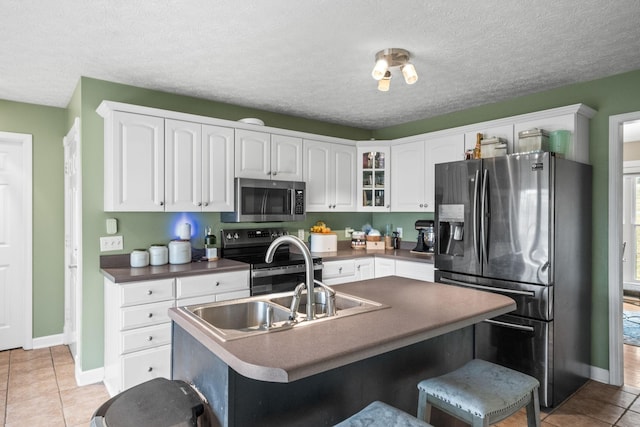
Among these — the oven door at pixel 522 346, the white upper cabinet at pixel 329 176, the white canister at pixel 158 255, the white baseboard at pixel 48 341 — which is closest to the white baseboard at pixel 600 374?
the oven door at pixel 522 346

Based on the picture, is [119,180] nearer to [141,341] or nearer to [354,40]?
[141,341]

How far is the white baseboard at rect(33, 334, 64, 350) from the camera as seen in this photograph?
378 cm

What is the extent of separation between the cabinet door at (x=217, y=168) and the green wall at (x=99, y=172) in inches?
11.9

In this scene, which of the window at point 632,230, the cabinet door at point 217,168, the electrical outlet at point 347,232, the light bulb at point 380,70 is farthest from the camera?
the window at point 632,230

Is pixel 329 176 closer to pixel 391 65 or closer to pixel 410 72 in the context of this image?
pixel 391 65

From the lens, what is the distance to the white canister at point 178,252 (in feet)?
10.3

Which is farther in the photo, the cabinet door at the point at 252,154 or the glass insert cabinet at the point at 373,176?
the glass insert cabinet at the point at 373,176

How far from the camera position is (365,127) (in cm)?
485

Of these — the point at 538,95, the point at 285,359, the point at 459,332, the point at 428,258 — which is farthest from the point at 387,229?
Result: the point at 285,359

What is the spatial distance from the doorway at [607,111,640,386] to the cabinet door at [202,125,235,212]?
3139 mm

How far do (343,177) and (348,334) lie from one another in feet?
10.1

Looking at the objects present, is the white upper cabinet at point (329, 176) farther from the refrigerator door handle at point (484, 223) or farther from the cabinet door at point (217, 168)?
the refrigerator door handle at point (484, 223)

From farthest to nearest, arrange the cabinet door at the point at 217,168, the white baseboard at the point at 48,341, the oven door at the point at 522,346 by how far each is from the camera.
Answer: the white baseboard at the point at 48,341, the cabinet door at the point at 217,168, the oven door at the point at 522,346

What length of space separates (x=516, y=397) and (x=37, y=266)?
425cm
